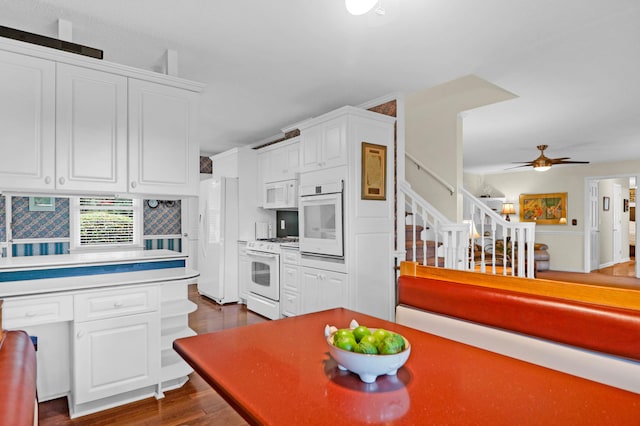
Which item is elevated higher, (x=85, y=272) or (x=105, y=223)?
(x=105, y=223)

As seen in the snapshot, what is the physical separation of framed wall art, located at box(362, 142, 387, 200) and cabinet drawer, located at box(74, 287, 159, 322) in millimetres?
2035

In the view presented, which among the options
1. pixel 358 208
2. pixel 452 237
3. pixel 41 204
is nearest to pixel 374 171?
pixel 358 208

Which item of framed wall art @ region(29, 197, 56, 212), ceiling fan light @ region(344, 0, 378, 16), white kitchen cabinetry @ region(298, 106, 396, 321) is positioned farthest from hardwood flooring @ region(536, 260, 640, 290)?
framed wall art @ region(29, 197, 56, 212)

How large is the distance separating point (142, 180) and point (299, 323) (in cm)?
172

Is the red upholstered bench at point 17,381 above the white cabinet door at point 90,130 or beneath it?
beneath

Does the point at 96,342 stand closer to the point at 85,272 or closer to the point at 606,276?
the point at 85,272

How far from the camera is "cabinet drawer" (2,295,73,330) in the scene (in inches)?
82.6

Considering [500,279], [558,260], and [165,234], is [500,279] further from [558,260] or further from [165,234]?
[558,260]

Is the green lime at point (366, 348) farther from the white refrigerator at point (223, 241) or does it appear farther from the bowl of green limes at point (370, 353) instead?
the white refrigerator at point (223, 241)

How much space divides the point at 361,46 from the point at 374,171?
1.21 meters

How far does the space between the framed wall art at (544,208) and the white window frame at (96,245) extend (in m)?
9.02

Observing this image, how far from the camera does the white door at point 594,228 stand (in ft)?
28.1

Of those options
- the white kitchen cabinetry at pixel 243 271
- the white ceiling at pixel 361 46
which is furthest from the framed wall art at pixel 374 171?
Result: the white kitchen cabinetry at pixel 243 271

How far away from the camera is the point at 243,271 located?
5.31 metres
